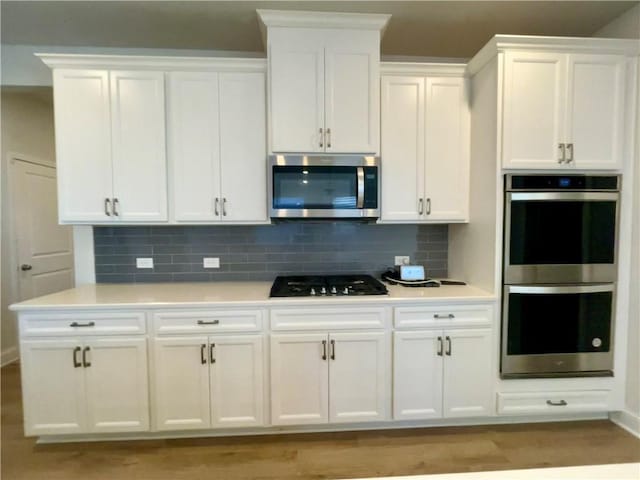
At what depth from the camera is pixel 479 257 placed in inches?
97.5

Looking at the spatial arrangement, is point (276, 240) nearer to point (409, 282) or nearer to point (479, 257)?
point (409, 282)

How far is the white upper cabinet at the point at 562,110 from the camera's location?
223 centimetres

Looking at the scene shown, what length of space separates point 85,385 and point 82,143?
165 centimetres

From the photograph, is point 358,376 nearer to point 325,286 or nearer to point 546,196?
point 325,286

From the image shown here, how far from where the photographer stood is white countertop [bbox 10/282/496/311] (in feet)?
7.07

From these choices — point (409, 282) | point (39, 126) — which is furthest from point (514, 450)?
point (39, 126)

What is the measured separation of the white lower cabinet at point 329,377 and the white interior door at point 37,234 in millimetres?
3268

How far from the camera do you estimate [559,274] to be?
2.29 m

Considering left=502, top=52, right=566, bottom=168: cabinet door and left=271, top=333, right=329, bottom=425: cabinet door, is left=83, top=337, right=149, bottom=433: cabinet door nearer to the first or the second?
left=271, top=333, right=329, bottom=425: cabinet door

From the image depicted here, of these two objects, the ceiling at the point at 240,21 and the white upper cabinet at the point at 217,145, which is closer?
the ceiling at the point at 240,21

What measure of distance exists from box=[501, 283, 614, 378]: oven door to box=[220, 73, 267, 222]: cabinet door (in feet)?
6.22

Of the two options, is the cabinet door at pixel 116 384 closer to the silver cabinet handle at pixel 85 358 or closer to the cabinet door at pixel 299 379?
the silver cabinet handle at pixel 85 358

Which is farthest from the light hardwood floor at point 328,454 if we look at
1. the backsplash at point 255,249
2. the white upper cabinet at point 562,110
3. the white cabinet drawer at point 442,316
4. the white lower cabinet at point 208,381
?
the white upper cabinet at point 562,110

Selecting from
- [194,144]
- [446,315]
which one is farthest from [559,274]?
[194,144]
